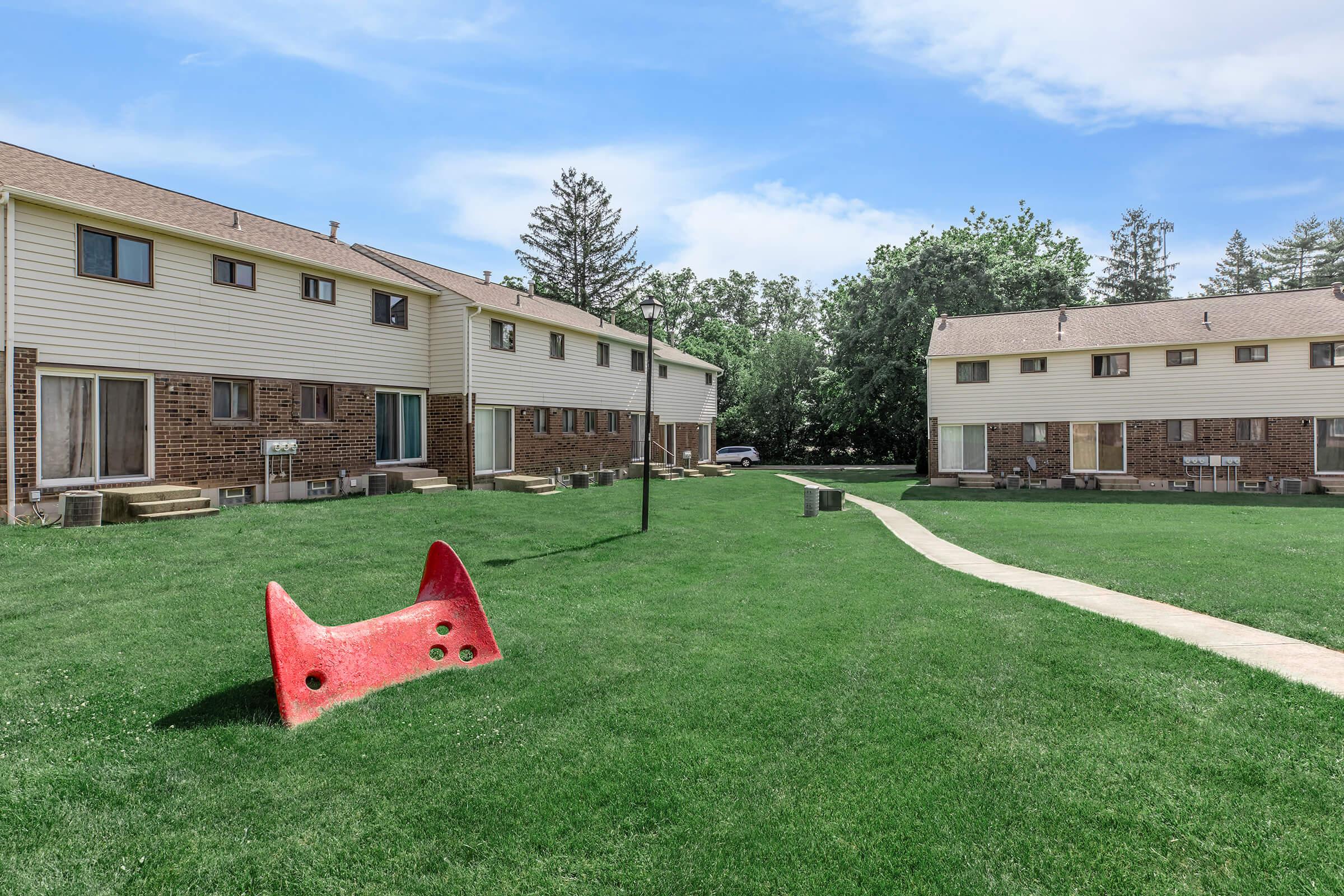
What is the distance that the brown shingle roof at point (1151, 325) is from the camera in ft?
73.3

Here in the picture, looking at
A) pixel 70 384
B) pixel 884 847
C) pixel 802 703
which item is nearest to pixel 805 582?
pixel 802 703

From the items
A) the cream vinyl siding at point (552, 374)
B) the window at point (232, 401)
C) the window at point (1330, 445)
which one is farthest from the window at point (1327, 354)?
the window at point (232, 401)

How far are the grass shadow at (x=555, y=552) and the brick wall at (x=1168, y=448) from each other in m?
17.9

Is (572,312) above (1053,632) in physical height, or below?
above

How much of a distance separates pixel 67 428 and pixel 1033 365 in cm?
2724

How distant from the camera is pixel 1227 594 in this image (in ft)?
23.5

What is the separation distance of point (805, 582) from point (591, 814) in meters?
5.19

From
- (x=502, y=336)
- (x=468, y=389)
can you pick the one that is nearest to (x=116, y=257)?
(x=468, y=389)

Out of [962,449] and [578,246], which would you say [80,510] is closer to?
[962,449]

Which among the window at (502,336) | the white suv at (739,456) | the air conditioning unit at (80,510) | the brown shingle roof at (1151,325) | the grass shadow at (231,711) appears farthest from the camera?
the white suv at (739,456)

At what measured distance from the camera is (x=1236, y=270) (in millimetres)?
65062

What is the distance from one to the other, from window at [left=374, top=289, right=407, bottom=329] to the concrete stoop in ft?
23.1

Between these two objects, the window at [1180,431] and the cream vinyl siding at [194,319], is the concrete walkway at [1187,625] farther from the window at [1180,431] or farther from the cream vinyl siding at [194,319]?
the window at [1180,431]

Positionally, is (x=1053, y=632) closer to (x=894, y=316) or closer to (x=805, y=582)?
(x=805, y=582)
